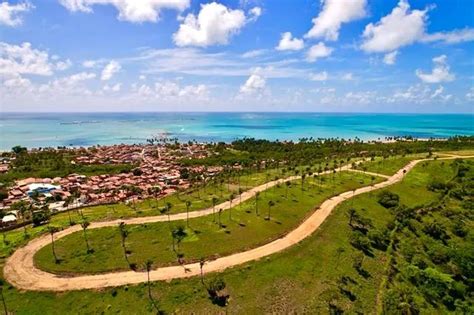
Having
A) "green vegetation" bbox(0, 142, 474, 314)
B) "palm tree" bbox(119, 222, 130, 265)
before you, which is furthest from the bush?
"palm tree" bbox(119, 222, 130, 265)

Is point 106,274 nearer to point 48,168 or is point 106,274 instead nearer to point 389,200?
point 389,200

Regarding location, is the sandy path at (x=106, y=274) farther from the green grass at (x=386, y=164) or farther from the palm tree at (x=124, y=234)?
the green grass at (x=386, y=164)

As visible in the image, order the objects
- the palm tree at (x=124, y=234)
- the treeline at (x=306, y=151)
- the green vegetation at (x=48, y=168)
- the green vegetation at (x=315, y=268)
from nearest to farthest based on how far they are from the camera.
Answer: the green vegetation at (x=315, y=268)
the palm tree at (x=124, y=234)
the green vegetation at (x=48, y=168)
the treeline at (x=306, y=151)

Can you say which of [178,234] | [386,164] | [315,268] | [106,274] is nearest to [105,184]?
[178,234]

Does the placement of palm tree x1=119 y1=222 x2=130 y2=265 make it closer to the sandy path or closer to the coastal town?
the sandy path

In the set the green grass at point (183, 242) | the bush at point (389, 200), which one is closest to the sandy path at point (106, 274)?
the green grass at point (183, 242)

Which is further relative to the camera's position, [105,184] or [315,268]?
[105,184]
